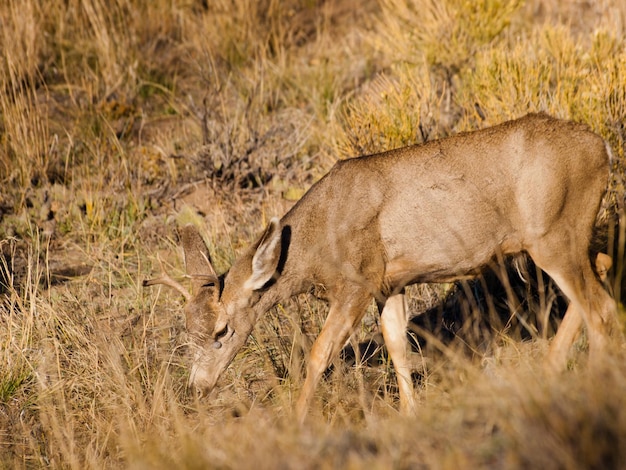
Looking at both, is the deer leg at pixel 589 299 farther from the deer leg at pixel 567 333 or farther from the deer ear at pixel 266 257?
the deer ear at pixel 266 257

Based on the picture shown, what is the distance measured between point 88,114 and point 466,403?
28.5 feet

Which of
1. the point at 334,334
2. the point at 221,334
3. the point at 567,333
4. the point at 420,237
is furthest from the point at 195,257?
the point at 567,333

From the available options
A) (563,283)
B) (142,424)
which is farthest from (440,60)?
(142,424)

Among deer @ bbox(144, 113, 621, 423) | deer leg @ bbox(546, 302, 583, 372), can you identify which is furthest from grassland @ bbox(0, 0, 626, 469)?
deer @ bbox(144, 113, 621, 423)

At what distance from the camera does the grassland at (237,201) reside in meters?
3.94

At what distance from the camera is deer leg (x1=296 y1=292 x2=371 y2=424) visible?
587 centimetres

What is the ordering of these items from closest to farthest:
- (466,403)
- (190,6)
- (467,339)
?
1. (466,403)
2. (467,339)
3. (190,6)

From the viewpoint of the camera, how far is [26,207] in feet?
31.7

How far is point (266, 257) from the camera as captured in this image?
5.80m

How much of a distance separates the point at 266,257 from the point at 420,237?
3.75 ft

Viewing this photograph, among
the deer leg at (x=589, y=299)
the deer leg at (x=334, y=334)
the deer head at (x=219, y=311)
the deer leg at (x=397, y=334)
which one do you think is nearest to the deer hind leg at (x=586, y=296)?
the deer leg at (x=589, y=299)

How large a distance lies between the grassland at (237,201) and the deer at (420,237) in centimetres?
45

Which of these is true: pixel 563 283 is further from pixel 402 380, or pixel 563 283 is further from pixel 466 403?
pixel 466 403

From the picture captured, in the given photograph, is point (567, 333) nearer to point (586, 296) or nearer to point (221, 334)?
point (586, 296)
